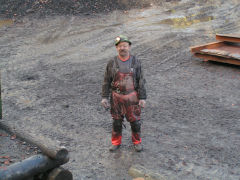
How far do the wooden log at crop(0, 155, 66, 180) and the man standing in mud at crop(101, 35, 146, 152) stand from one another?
1548 millimetres

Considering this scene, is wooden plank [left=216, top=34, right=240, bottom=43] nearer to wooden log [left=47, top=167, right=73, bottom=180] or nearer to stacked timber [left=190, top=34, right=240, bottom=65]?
stacked timber [left=190, top=34, right=240, bottom=65]

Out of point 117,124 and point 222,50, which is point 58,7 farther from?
point 117,124

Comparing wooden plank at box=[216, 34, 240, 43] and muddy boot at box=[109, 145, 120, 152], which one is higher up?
wooden plank at box=[216, 34, 240, 43]

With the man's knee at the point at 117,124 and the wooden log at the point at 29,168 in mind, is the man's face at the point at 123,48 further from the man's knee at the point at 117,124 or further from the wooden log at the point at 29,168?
the wooden log at the point at 29,168

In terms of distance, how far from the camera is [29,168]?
406cm

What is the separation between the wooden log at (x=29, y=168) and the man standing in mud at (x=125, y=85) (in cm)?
155

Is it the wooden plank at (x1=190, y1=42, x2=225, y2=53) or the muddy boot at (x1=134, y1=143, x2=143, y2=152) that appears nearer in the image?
the muddy boot at (x1=134, y1=143, x2=143, y2=152)

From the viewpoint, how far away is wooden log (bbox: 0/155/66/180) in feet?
12.7

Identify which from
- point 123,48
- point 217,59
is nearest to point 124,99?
point 123,48

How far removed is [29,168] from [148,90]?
16.1ft

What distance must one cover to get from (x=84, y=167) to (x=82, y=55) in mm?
6121

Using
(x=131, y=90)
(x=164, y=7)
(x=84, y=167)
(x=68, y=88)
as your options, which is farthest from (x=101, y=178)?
(x=164, y=7)

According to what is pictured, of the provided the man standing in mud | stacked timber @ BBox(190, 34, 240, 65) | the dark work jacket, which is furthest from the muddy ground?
the dark work jacket

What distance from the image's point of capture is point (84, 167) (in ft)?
18.0
